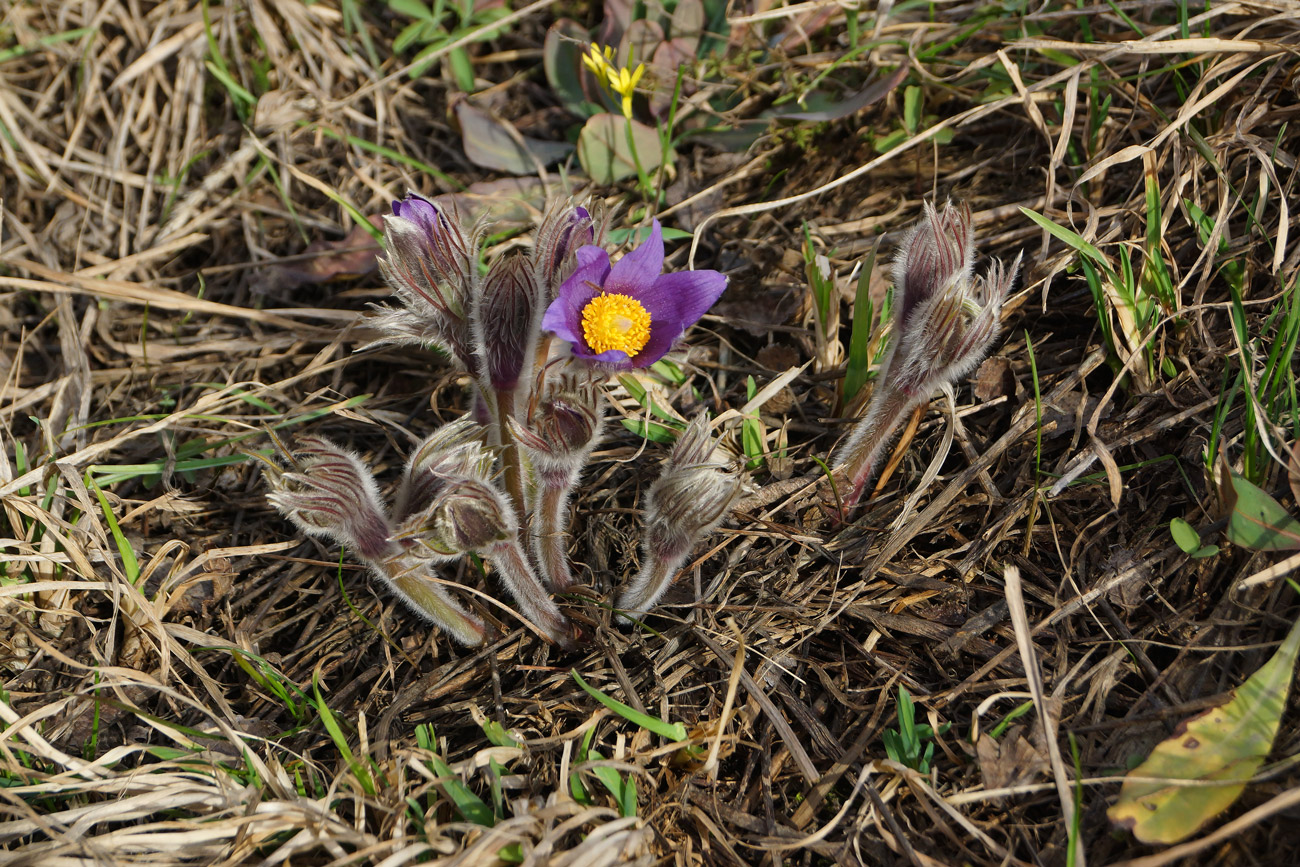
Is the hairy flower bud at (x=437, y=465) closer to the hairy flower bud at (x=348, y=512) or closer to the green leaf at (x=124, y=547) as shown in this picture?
the hairy flower bud at (x=348, y=512)

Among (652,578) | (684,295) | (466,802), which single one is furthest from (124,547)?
(684,295)

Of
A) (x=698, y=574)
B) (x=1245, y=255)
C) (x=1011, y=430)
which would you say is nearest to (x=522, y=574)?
(x=698, y=574)

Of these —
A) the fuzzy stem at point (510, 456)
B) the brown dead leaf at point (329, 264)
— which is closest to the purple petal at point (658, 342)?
the fuzzy stem at point (510, 456)

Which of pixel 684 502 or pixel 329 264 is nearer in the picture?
pixel 684 502

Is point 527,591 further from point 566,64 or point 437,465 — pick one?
point 566,64

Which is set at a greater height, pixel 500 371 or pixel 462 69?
pixel 462 69

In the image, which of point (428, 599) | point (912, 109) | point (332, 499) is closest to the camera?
point (332, 499)
